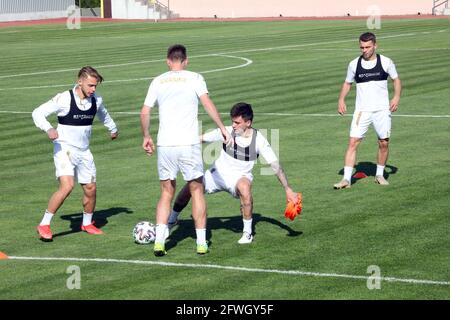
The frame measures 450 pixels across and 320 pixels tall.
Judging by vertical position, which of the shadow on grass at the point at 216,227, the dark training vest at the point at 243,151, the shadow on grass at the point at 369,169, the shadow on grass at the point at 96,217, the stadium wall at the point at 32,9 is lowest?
the stadium wall at the point at 32,9

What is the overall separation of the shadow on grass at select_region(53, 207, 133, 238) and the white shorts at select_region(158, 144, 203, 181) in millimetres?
2162

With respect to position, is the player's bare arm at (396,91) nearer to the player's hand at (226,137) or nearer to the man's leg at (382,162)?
the man's leg at (382,162)

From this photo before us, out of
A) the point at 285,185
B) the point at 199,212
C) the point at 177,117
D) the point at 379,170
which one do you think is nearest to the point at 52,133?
the point at 177,117

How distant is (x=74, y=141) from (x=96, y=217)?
5.40ft

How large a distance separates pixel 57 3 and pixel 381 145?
262 feet

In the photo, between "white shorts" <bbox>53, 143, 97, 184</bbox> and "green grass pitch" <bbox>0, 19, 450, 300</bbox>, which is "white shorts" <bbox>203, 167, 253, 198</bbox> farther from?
"white shorts" <bbox>53, 143, 97, 184</bbox>

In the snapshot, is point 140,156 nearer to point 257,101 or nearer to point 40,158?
point 40,158

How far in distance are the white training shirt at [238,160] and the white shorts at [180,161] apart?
0.52 metres

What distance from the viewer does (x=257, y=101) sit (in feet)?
94.8

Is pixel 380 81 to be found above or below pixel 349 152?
above

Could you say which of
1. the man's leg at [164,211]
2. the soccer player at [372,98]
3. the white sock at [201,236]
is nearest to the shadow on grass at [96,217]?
the man's leg at [164,211]

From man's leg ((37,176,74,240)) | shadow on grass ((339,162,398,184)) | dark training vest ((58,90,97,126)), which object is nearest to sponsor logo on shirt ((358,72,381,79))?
shadow on grass ((339,162,398,184))

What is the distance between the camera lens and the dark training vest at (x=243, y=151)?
1370 centimetres
